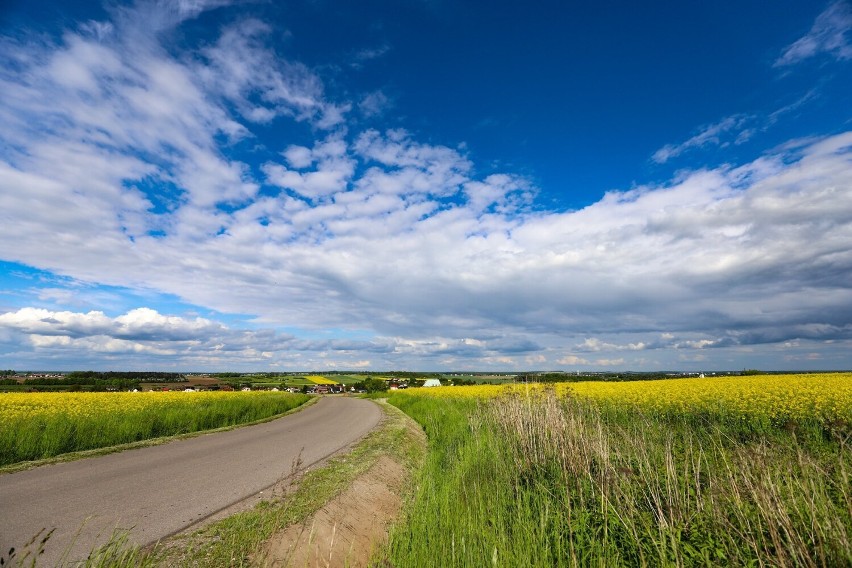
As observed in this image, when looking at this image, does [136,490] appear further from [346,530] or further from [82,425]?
[82,425]

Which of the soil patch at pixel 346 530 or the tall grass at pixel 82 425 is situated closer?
the soil patch at pixel 346 530

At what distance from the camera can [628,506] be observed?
20.3 ft

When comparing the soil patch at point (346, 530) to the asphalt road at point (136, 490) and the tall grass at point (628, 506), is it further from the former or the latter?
the asphalt road at point (136, 490)

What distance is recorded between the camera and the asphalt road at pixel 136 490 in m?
5.95

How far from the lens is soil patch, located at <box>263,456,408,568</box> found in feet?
19.1

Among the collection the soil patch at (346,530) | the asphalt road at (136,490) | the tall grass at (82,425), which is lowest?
the soil patch at (346,530)

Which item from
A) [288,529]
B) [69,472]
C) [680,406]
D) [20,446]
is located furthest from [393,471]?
[680,406]

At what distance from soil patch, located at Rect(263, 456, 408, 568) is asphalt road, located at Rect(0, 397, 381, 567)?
1.48 meters

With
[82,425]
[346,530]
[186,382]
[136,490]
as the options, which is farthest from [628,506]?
[186,382]

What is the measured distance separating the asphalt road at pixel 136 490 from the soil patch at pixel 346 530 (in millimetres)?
1483

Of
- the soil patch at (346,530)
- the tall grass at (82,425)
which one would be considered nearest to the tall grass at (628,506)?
the soil patch at (346,530)

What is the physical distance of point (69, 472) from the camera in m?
9.51

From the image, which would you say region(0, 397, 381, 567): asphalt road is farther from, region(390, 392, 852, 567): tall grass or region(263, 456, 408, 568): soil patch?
region(390, 392, 852, 567): tall grass

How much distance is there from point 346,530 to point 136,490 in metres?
4.47
